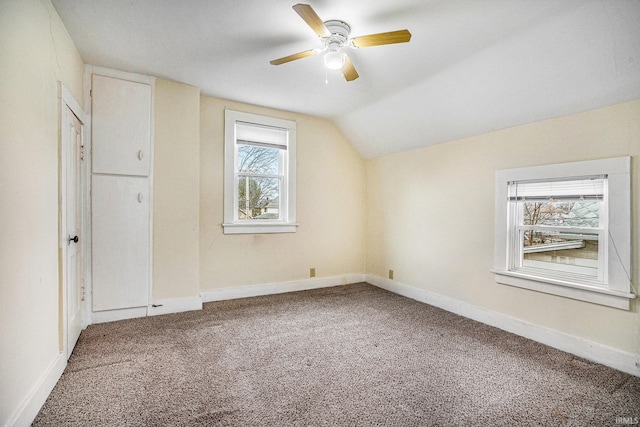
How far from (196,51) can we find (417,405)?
319 centimetres

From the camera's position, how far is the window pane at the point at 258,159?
4059mm

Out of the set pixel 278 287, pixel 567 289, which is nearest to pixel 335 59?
pixel 567 289

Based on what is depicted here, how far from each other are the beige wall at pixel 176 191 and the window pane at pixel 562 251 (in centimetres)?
354

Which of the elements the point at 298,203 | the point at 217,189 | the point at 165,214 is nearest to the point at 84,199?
the point at 165,214

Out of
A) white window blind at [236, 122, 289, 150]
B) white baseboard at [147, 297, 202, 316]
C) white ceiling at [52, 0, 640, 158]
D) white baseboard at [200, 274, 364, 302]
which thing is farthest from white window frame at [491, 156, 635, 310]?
white baseboard at [147, 297, 202, 316]

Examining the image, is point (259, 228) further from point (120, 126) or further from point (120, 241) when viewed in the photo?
point (120, 126)

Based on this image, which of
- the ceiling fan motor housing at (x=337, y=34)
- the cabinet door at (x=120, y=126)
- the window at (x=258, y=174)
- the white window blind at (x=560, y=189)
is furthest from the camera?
the window at (x=258, y=174)

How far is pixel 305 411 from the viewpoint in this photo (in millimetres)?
1747

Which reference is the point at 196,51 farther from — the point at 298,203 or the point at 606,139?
the point at 606,139

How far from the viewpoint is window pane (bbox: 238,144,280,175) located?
160 inches

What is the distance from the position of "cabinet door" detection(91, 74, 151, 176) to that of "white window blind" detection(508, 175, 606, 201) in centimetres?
382

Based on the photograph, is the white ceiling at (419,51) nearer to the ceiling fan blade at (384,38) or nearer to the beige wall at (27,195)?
the ceiling fan blade at (384,38)

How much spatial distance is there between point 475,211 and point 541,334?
1.29 m

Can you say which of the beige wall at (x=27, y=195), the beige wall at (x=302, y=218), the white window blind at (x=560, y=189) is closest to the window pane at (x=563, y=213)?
the white window blind at (x=560, y=189)
